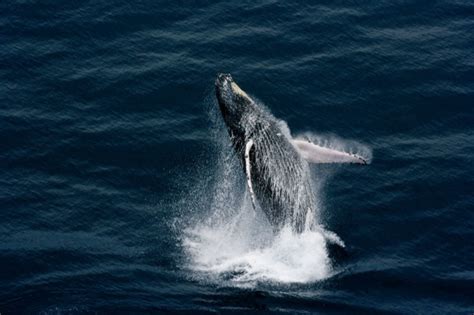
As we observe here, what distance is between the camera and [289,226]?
228ft

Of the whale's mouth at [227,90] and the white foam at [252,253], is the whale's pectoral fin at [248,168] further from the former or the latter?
the white foam at [252,253]

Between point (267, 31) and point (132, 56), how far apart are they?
13664mm

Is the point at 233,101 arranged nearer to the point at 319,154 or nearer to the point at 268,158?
the point at 268,158

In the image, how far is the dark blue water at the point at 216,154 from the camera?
2625 inches

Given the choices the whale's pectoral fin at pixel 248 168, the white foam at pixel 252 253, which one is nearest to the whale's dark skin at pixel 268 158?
the whale's pectoral fin at pixel 248 168

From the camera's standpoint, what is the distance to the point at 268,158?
67.4 m

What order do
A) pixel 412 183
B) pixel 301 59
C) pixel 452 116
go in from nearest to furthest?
pixel 412 183 < pixel 452 116 < pixel 301 59

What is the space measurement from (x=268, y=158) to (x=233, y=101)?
4766 millimetres

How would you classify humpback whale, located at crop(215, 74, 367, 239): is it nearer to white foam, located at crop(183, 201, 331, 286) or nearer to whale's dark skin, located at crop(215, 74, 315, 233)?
whale's dark skin, located at crop(215, 74, 315, 233)

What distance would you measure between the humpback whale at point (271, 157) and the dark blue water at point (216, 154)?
109 inches

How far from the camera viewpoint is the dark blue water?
66688mm

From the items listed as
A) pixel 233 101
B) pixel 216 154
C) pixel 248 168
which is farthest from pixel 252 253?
pixel 216 154

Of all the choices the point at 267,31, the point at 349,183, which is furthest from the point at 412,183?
the point at 267,31

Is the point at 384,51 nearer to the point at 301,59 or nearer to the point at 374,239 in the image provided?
the point at 301,59
